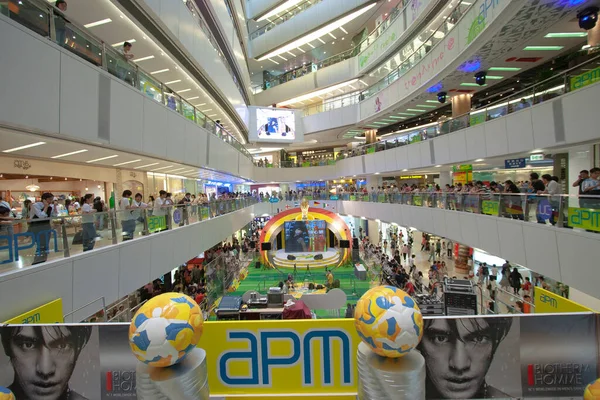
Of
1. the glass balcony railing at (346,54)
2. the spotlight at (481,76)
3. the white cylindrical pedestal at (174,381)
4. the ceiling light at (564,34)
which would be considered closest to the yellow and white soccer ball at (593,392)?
the white cylindrical pedestal at (174,381)

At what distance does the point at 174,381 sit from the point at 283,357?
1.10 meters

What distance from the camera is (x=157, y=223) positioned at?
9.48m

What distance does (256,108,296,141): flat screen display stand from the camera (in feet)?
108

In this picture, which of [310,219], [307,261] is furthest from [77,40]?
[310,219]

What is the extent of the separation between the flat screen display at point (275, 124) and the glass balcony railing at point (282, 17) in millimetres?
8099

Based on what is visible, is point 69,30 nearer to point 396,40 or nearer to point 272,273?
point 272,273

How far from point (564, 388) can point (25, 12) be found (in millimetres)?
8128

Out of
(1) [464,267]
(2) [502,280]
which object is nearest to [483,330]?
(2) [502,280]

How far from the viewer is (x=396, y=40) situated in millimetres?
22953

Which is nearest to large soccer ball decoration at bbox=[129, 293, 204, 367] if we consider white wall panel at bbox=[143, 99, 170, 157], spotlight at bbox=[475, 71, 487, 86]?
white wall panel at bbox=[143, 99, 170, 157]

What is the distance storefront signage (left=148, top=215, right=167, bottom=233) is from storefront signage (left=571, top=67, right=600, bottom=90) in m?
10.9

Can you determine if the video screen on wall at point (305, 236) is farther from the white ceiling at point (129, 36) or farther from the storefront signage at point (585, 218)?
the storefront signage at point (585, 218)

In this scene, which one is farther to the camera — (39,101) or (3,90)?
(39,101)

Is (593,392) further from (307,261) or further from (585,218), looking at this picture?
(307,261)
